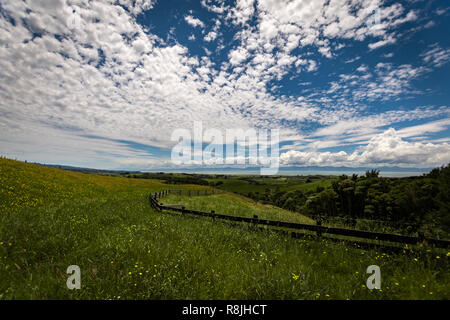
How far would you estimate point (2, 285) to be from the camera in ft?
10.5

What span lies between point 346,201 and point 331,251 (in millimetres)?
75173

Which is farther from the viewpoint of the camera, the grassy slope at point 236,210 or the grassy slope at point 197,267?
the grassy slope at point 236,210

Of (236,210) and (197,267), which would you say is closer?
(197,267)

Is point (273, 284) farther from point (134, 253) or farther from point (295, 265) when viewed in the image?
point (134, 253)

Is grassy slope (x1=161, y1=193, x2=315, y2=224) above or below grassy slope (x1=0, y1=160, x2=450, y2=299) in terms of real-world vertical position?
below

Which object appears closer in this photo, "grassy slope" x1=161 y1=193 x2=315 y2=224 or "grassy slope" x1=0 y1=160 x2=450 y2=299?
"grassy slope" x1=0 y1=160 x2=450 y2=299

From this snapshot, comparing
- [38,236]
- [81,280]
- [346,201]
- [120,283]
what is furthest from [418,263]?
[346,201]

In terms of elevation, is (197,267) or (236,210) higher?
(197,267)

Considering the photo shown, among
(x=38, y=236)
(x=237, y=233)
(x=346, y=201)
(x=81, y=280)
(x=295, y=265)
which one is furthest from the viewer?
(x=346, y=201)

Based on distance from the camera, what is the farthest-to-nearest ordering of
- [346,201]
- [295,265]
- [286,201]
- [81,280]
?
[286,201]
[346,201]
[295,265]
[81,280]

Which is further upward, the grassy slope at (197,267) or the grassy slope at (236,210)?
the grassy slope at (197,267)

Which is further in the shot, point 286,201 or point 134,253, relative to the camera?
point 286,201
